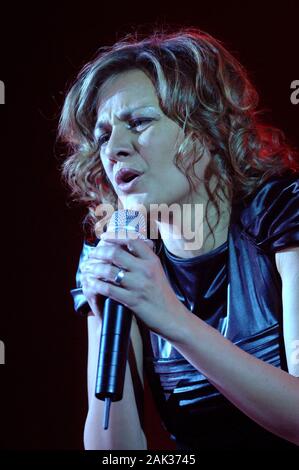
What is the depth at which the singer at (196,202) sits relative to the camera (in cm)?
114

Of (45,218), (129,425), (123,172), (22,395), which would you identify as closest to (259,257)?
(123,172)

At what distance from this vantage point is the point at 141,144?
1142 millimetres

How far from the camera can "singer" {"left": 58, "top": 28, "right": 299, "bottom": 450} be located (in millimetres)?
1145

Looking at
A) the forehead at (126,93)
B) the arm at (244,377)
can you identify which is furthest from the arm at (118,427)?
the forehead at (126,93)

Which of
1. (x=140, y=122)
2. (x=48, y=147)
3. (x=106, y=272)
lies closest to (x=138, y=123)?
(x=140, y=122)

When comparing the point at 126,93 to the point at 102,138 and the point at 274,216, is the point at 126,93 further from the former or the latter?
the point at 274,216

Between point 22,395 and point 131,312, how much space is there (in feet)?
3.35

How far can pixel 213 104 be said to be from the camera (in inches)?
49.3

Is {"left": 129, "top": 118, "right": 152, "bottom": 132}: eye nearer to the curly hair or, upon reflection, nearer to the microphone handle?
the curly hair

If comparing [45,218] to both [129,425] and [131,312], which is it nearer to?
[129,425]

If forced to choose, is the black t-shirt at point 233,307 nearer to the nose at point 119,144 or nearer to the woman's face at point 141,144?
the woman's face at point 141,144

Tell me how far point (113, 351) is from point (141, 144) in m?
0.42

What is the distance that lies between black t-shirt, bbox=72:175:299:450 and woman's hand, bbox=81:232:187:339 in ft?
0.94

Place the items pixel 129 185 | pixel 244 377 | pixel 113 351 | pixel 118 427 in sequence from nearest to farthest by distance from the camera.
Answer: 1. pixel 113 351
2. pixel 244 377
3. pixel 129 185
4. pixel 118 427
